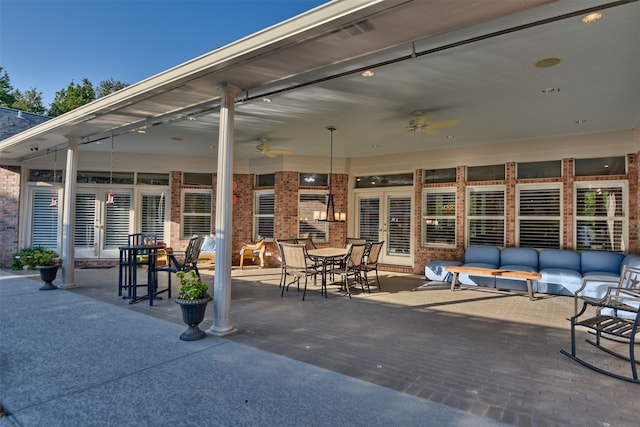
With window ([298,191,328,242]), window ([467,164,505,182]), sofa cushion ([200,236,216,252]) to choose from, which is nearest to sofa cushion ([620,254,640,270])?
window ([467,164,505,182])

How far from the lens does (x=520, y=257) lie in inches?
281

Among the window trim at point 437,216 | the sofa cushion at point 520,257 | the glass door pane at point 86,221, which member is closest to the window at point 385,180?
the window trim at point 437,216

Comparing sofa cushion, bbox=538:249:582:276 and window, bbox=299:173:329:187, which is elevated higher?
window, bbox=299:173:329:187

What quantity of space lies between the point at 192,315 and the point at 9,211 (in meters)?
8.13

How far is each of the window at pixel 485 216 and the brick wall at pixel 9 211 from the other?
1097 cm

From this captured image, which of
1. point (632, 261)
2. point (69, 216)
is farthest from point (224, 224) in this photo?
point (632, 261)

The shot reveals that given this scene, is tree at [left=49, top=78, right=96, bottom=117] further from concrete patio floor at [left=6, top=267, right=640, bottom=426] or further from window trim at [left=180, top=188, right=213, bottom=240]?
concrete patio floor at [left=6, top=267, right=640, bottom=426]

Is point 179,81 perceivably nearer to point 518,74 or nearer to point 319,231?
point 518,74

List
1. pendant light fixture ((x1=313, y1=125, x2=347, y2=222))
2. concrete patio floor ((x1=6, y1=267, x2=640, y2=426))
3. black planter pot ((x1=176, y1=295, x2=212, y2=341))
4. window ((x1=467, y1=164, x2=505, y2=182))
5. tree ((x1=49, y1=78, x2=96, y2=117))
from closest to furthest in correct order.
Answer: concrete patio floor ((x1=6, y1=267, x2=640, y2=426))
black planter pot ((x1=176, y1=295, x2=212, y2=341))
pendant light fixture ((x1=313, y1=125, x2=347, y2=222))
window ((x1=467, y1=164, x2=505, y2=182))
tree ((x1=49, y1=78, x2=96, y2=117))

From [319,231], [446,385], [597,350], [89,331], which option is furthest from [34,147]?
[597,350]

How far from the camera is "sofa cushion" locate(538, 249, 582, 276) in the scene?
666 centimetres

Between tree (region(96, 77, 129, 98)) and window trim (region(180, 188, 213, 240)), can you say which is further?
tree (region(96, 77, 129, 98))

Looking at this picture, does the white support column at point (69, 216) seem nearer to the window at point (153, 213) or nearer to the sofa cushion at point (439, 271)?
the window at point (153, 213)

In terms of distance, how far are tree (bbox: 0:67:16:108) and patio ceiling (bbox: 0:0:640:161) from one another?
72.3 feet
